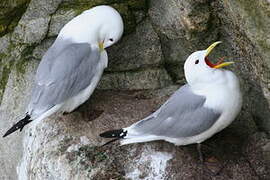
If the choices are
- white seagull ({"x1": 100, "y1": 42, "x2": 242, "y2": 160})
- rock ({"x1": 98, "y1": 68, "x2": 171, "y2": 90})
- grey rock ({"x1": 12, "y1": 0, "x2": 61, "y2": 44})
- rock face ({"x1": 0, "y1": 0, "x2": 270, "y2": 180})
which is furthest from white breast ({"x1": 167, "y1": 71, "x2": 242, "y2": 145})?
grey rock ({"x1": 12, "y1": 0, "x2": 61, "y2": 44})

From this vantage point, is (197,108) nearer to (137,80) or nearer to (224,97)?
(224,97)

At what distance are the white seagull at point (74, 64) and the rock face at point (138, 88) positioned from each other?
29 centimetres

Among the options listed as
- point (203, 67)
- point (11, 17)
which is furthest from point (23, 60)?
point (203, 67)

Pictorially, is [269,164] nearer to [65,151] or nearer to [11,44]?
[65,151]

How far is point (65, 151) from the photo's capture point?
4.02 m

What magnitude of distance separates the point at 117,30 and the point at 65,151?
99 cm

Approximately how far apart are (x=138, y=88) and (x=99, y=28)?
2.59ft

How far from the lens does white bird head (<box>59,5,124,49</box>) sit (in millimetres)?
4090

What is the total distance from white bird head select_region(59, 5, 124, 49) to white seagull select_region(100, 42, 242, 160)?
0.80 meters

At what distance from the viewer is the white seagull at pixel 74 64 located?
13.0ft

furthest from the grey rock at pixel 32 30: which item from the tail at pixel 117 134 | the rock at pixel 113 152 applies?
the tail at pixel 117 134

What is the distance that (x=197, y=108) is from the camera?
11.4 ft

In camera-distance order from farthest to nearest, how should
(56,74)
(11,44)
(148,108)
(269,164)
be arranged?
1. (11,44)
2. (148,108)
3. (56,74)
4. (269,164)

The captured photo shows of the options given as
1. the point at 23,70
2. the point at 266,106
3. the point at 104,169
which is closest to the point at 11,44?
the point at 23,70
